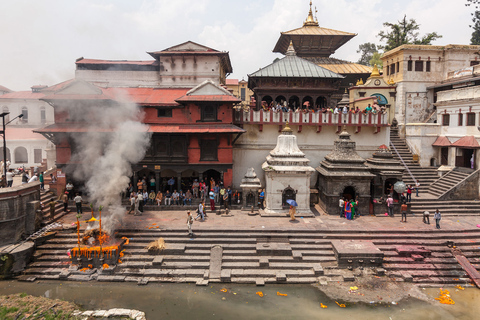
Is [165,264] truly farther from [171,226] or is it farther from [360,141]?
[360,141]

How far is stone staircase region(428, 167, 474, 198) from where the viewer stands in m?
22.1

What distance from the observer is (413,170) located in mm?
25156

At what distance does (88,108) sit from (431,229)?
20.2 metres

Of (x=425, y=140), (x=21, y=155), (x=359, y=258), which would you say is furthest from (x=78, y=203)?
(x=425, y=140)

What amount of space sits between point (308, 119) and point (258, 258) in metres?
11.7

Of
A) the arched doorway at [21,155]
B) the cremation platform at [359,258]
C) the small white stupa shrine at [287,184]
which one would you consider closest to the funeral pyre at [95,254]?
the small white stupa shrine at [287,184]

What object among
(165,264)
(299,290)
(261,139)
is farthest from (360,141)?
(165,264)

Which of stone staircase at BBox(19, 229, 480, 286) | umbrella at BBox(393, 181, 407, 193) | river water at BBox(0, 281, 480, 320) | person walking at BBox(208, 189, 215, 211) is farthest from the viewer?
person walking at BBox(208, 189, 215, 211)

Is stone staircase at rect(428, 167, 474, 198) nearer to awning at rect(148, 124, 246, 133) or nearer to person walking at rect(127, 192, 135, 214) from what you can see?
awning at rect(148, 124, 246, 133)

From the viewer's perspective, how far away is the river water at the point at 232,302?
36.8ft

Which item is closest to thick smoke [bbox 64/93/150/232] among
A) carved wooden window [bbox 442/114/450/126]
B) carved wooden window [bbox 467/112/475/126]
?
carved wooden window [bbox 467/112/475/126]

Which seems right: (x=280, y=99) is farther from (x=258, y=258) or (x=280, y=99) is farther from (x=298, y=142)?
(x=258, y=258)

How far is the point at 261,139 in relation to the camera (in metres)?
23.6

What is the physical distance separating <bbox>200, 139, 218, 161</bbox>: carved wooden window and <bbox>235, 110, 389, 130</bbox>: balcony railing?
2854 millimetres
